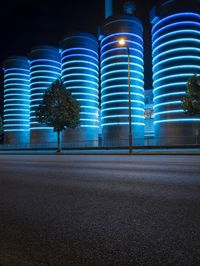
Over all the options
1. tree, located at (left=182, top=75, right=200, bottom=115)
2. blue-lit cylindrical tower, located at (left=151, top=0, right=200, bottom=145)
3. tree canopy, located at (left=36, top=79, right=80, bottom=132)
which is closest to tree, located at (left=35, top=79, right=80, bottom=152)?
tree canopy, located at (left=36, top=79, right=80, bottom=132)

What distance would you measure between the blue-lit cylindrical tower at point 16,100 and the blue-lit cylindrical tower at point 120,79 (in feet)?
123

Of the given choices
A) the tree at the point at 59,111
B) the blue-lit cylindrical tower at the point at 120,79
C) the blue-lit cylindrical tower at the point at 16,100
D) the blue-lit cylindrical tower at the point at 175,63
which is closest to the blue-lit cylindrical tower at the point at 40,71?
the blue-lit cylindrical tower at the point at 16,100

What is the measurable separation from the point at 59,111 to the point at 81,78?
42.4m

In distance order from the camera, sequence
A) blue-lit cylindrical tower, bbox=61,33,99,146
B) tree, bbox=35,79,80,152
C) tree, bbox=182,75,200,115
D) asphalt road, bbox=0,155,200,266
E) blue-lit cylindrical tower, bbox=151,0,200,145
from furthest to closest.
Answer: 1. blue-lit cylindrical tower, bbox=61,33,99,146
2. blue-lit cylindrical tower, bbox=151,0,200,145
3. tree, bbox=35,79,80,152
4. tree, bbox=182,75,200,115
5. asphalt road, bbox=0,155,200,266

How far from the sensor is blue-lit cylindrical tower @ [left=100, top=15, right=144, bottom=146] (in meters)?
59.8

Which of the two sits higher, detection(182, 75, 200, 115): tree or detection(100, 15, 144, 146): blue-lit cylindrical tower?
detection(100, 15, 144, 146): blue-lit cylindrical tower

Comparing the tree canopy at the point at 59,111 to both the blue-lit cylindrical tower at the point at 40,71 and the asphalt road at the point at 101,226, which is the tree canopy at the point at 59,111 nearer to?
the asphalt road at the point at 101,226

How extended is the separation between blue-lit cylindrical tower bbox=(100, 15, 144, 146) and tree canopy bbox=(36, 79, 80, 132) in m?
29.7

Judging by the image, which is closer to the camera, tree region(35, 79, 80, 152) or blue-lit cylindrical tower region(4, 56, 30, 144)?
tree region(35, 79, 80, 152)

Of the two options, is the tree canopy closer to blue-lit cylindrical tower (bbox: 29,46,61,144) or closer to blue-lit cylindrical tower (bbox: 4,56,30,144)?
blue-lit cylindrical tower (bbox: 29,46,61,144)

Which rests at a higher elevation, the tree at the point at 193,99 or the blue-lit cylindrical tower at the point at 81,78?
the blue-lit cylindrical tower at the point at 81,78

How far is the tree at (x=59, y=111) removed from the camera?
2966 cm

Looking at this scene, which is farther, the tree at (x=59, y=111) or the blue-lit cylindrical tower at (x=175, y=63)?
the blue-lit cylindrical tower at (x=175, y=63)

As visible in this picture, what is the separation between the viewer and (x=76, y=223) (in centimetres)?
301
